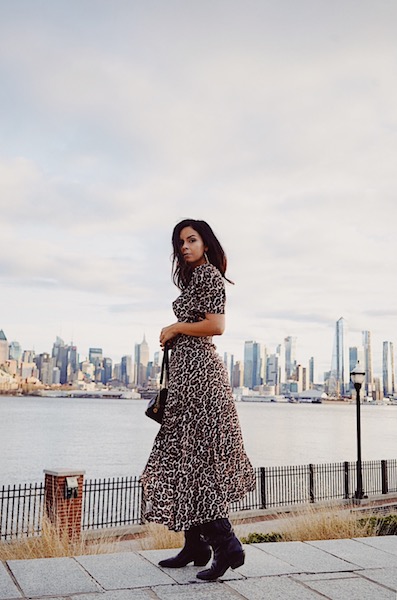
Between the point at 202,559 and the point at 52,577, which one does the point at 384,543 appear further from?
the point at 52,577

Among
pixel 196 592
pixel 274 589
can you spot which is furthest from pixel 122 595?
pixel 274 589

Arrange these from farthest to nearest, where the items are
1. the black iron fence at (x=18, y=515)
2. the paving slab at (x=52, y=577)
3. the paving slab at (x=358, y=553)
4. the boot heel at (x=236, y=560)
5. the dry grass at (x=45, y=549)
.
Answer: the black iron fence at (x=18, y=515), the dry grass at (x=45, y=549), the paving slab at (x=358, y=553), the boot heel at (x=236, y=560), the paving slab at (x=52, y=577)

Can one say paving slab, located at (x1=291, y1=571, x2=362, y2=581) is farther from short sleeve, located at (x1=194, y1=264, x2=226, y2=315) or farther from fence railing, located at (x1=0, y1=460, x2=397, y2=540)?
fence railing, located at (x1=0, y1=460, x2=397, y2=540)

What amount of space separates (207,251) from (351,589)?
7.71ft

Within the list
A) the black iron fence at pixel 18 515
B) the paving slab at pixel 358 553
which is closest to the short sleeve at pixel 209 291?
the paving slab at pixel 358 553

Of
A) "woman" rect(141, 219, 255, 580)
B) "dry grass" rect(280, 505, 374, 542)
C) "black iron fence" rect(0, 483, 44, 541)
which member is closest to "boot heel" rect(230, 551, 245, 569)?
"woman" rect(141, 219, 255, 580)

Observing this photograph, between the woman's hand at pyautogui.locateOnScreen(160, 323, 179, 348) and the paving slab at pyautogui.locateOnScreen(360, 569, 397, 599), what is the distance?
81.1 inches

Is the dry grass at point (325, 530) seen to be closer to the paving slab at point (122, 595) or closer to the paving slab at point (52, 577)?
the paving slab at point (52, 577)

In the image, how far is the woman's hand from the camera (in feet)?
13.6

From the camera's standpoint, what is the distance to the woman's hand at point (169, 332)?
415 cm

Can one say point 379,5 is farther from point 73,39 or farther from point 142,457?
point 142,457

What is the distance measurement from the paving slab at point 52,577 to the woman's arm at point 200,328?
156 cm

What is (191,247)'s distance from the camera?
4.39m

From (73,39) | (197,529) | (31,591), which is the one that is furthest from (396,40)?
(31,591)
